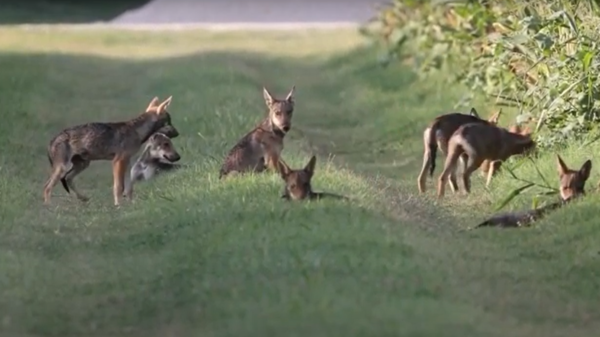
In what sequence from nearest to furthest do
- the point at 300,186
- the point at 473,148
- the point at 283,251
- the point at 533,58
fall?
the point at 283,251
the point at 300,186
the point at 473,148
the point at 533,58

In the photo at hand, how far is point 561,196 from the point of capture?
1330cm

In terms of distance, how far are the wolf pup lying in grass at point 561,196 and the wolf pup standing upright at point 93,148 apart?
3287 mm

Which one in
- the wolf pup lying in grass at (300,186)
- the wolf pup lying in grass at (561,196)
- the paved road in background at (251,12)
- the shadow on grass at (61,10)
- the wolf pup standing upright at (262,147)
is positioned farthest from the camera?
the paved road in background at (251,12)

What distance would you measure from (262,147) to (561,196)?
2534mm

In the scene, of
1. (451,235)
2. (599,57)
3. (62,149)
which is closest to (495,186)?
(599,57)

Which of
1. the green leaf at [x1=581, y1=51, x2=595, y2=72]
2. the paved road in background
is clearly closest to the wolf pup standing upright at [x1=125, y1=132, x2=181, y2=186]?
the green leaf at [x1=581, y1=51, x2=595, y2=72]

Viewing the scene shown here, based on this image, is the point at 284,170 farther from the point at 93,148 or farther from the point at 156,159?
the point at 156,159

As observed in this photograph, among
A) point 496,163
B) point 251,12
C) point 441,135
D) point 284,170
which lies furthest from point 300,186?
point 251,12

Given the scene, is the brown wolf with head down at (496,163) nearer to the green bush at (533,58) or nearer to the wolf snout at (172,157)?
the green bush at (533,58)

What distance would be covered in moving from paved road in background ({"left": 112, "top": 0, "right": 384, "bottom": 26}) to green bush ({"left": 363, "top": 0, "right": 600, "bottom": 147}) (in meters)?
17.7

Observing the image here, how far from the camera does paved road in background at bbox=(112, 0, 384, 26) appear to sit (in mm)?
40250

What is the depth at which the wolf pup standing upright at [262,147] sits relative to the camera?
13.8 meters

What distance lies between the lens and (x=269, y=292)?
30.9 ft

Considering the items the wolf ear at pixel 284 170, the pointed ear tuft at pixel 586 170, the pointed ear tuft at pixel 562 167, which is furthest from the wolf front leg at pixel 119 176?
the pointed ear tuft at pixel 586 170
